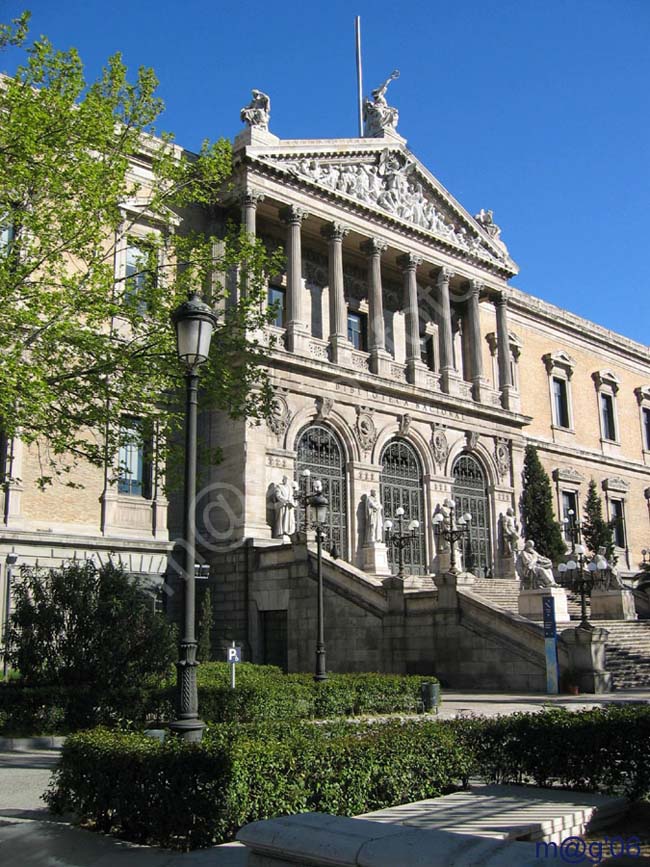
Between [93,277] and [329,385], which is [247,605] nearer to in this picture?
[329,385]

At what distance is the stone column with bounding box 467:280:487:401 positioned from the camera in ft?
118

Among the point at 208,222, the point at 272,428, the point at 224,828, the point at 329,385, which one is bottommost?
the point at 224,828

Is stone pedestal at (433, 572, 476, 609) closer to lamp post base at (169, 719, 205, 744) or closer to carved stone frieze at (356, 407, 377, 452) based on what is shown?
carved stone frieze at (356, 407, 377, 452)

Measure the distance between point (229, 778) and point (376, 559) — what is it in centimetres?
2185

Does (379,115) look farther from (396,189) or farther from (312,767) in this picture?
(312,767)

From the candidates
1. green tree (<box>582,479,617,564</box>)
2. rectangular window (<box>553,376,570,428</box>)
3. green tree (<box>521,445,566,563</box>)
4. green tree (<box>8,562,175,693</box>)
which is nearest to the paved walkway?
green tree (<box>8,562,175,693</box>)

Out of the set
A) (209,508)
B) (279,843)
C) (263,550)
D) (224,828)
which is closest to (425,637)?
(263,550)

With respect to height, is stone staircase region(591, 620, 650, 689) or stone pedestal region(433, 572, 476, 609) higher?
stone pedestal region(433, 572, 476, 609)

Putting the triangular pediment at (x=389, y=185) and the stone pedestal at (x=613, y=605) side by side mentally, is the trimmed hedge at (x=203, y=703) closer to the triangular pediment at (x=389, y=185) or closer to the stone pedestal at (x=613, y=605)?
the stone pedestal at (x=613, y=605)

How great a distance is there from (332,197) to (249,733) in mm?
25841

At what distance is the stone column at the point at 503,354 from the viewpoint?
1457 inches

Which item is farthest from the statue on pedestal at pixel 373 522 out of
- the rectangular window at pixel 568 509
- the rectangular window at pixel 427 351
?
the rectangular window at pixel 568 509

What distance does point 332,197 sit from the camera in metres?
31.6

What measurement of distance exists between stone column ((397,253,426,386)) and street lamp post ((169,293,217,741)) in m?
23.5
